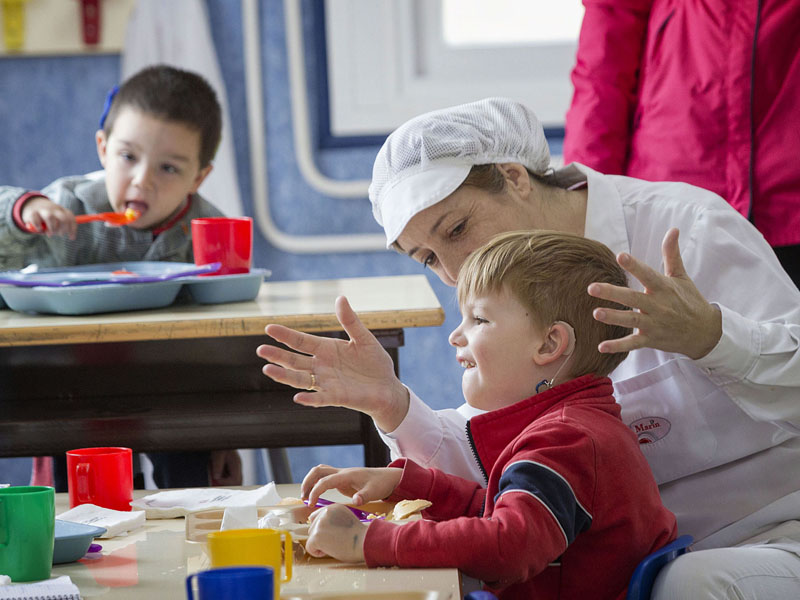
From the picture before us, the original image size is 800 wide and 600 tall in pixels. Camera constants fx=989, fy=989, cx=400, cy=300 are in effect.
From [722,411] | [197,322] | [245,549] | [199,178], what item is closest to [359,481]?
[245,549]

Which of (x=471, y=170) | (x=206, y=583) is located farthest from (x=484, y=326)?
(x=206, y=583)

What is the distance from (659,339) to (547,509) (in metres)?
0.24

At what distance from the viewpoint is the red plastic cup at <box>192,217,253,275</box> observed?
A: 1.93 meters

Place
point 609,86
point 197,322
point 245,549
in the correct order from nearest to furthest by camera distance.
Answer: point 245,549 < point 197,322 < point 609,86

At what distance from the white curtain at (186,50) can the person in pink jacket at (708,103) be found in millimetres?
1482

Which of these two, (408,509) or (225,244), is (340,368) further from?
(225,244)

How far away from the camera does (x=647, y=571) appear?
950 millimetres

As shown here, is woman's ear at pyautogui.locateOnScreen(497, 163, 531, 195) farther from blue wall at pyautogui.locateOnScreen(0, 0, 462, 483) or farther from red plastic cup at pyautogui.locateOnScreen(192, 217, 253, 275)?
blue wall at pyautogui.locateOnScreen(0, 0, 462, 483)

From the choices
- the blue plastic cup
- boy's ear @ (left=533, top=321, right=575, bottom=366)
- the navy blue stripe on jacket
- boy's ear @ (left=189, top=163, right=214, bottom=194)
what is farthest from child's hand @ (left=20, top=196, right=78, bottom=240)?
the blue plastic cup

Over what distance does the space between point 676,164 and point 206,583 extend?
4.52 ft

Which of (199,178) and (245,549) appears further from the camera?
(199,178)

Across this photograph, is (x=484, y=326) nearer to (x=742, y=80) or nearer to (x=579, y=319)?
(x=579, y=319)

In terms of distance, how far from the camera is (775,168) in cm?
169

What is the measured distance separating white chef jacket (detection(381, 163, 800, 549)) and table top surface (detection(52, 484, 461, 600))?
0.38m
